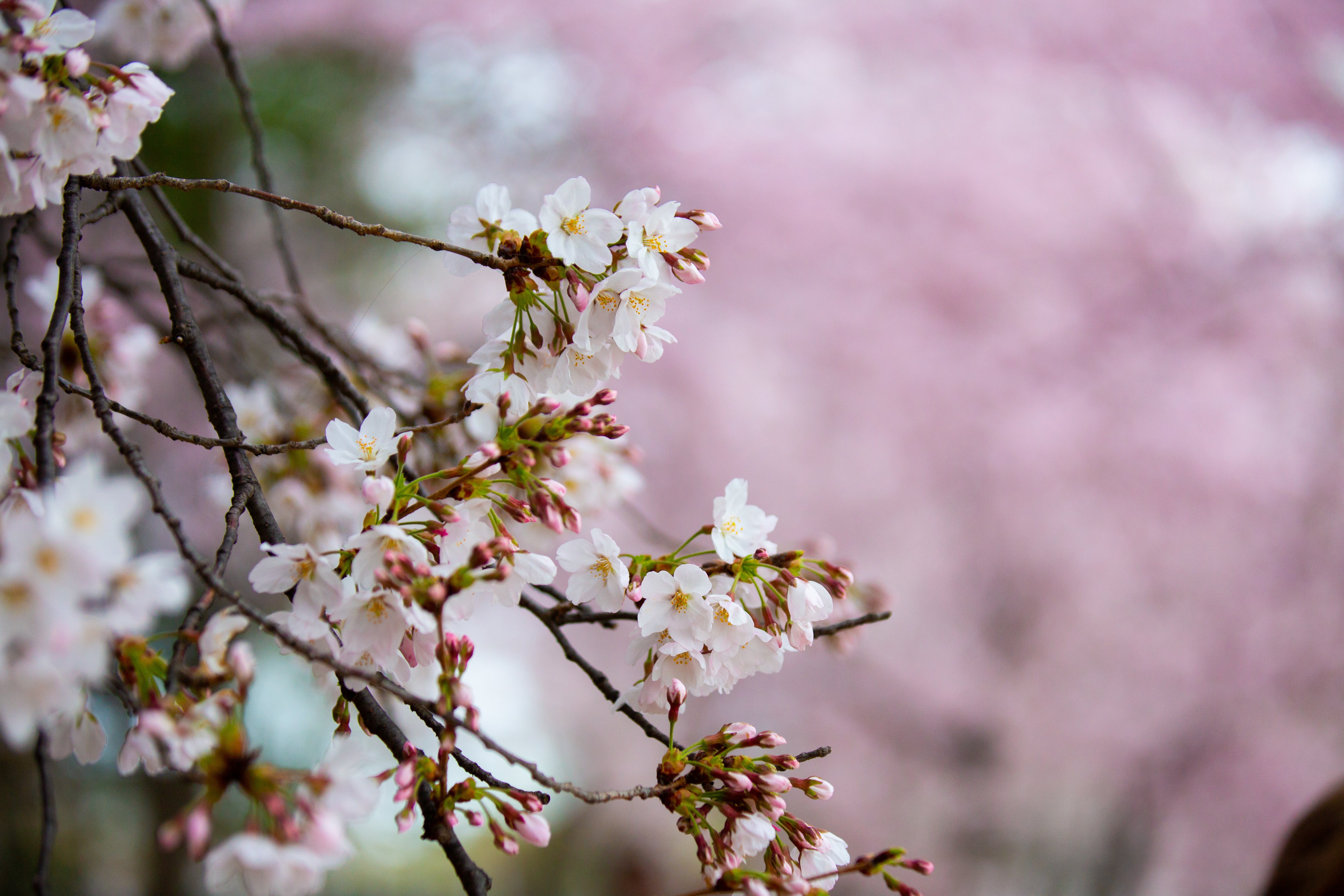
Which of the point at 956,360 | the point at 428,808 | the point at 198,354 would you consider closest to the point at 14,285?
the point at 198,354

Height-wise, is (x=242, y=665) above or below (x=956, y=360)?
below

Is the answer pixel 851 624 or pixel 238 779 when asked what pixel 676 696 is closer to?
pixel 851 624

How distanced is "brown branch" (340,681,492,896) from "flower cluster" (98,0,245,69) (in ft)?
3.32

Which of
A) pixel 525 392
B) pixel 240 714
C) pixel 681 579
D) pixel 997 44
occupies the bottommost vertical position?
pixel 240 714

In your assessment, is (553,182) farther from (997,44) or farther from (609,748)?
(609,748)

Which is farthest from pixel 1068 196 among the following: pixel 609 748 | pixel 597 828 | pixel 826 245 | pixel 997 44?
pixel 597 828

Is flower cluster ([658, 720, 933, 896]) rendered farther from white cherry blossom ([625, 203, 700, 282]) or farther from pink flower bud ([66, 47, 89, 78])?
pink flower bud ([66, 47, 89, 78])

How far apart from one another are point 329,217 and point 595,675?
14.5 inches

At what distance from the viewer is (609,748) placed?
261 centimetres

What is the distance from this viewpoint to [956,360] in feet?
8.06

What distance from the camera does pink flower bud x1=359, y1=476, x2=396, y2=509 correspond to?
19.6 inches

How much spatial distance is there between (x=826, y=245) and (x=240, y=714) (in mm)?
2394

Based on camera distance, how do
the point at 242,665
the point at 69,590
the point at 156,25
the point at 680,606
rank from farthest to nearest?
the point at 156,25 → the point at 680,606 → the point at 242,665 → the point at 69,590

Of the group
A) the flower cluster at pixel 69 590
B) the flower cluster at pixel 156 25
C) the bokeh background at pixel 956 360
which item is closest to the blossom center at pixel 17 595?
the flower cluster at pixel 69 590
